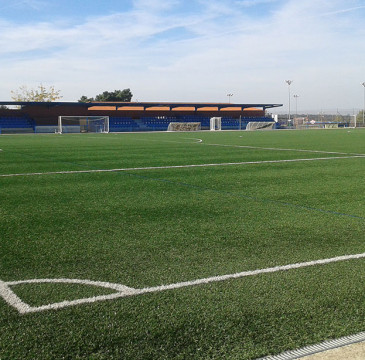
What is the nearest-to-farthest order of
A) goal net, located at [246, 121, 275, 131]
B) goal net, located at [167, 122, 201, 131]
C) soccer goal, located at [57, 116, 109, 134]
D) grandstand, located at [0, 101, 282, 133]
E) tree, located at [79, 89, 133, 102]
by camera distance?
1. soccer goal, located at [57, 116, 109, 134]
2. goal net, located at [167, 122, 201, 131]
3. grandstand, located at [0, 101, 282, 133]
4. goal net, located at [246, 121, 275, 131]
5. tree, located at [79, 89, 133, 102]

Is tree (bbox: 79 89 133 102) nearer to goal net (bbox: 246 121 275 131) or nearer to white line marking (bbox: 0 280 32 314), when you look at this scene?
goal net (bbox: 246 121 275 131)

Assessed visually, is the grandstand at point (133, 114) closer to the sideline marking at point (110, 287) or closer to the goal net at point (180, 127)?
the goal net at point (180, 127)

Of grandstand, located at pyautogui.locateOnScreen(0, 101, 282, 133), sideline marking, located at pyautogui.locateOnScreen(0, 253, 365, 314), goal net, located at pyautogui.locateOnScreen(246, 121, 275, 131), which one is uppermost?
grandstand, located at pyautogui.locateOnScreen(0, 101, 282, 133)

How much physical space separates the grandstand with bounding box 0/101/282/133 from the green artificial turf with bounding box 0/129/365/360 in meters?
50.6

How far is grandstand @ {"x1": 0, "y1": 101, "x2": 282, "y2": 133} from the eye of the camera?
206 feet

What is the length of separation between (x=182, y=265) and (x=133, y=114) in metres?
69.7

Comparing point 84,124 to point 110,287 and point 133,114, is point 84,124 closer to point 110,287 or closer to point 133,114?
point 133,114

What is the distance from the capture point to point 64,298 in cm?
319

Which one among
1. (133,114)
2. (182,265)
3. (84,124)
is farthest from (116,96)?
(182,265)

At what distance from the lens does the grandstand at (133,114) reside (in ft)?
206

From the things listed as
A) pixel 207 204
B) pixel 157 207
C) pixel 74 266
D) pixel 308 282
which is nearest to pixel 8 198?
pixel 157 207

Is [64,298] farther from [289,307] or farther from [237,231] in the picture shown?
[237,231]

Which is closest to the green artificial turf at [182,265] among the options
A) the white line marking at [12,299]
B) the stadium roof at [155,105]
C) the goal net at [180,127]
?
the white line marking at [12,299]

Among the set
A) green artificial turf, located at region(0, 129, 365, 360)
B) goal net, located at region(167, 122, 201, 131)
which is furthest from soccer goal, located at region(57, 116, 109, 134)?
green artificial turf, located at region(0, 129, 365, 360)
